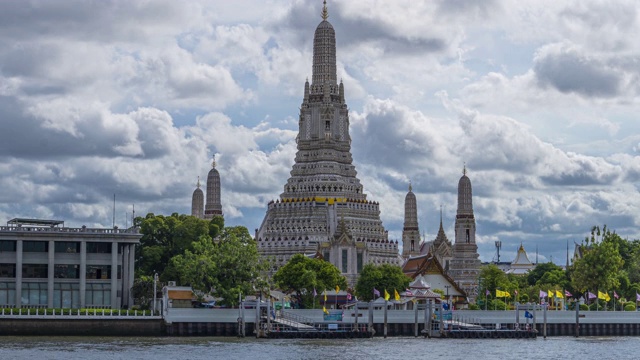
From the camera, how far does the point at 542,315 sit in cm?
14238

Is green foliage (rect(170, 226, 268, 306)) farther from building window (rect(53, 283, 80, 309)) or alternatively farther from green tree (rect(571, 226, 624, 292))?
green tree (rect(571, 226, 624, 292))

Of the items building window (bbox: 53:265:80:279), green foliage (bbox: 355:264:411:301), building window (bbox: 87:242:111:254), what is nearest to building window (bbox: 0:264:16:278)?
building window (bbox: 53:265:80:279)

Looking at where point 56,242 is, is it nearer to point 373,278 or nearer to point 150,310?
point 150,310

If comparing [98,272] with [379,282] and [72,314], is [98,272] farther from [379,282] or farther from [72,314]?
[379,282]

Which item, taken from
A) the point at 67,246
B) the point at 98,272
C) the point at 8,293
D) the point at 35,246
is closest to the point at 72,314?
the point at 8,293

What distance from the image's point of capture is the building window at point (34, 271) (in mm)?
139750

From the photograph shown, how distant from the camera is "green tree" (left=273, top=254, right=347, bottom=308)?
155250 millimetres

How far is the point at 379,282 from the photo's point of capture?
164625 mm

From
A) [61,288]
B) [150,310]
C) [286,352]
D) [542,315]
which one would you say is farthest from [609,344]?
[61,288]

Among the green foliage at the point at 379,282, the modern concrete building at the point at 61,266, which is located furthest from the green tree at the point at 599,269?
the modern concrete building at the point at 61,266

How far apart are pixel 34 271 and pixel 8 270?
262cm

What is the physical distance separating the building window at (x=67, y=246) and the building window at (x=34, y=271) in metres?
2.44

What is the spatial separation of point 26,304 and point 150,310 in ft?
49.1

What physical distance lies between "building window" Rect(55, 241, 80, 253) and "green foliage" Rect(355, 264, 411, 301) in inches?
1542
